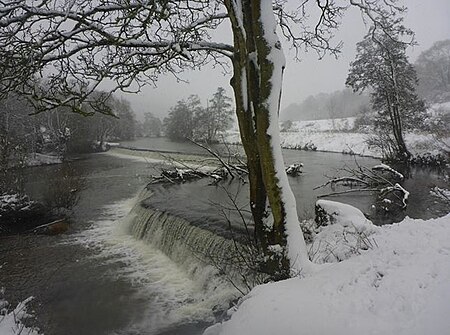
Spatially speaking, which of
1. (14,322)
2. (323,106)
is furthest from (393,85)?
(323,106)

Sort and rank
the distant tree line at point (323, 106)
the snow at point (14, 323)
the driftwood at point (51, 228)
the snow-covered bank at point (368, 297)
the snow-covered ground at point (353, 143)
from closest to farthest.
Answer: the snow-covered bank at point (368, 297)
the snow at point (14, 323)
the driftwood at point (51, 228)
the snow-covered ground at point (353, 143)
the distant tree line at point (323, 106)

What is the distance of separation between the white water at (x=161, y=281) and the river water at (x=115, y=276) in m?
0.02

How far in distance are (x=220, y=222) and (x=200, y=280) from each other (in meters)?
2.15

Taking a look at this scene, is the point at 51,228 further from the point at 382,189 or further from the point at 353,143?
the point at 353,143

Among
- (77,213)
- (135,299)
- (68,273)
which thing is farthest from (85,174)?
(135,299)

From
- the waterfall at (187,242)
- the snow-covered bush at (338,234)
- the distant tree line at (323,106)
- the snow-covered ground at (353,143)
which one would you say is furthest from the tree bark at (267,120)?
the distant tree line at (323,106)

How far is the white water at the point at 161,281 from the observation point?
6332mm

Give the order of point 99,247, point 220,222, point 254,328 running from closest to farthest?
1. point 254,328
2. point 220,222
3. point 99,247

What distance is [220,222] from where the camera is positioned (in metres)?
9.27

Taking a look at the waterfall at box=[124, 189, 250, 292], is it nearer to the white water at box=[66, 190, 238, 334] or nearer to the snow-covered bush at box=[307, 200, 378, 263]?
the white water at box=[66, 190, 238, 334]

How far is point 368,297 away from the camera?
10.8ft

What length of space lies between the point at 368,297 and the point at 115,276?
6.56m

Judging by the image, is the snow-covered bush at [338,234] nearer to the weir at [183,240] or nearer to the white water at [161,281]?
the weir at [183,240]

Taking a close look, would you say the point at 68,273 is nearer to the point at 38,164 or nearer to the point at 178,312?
the point at 178,312
